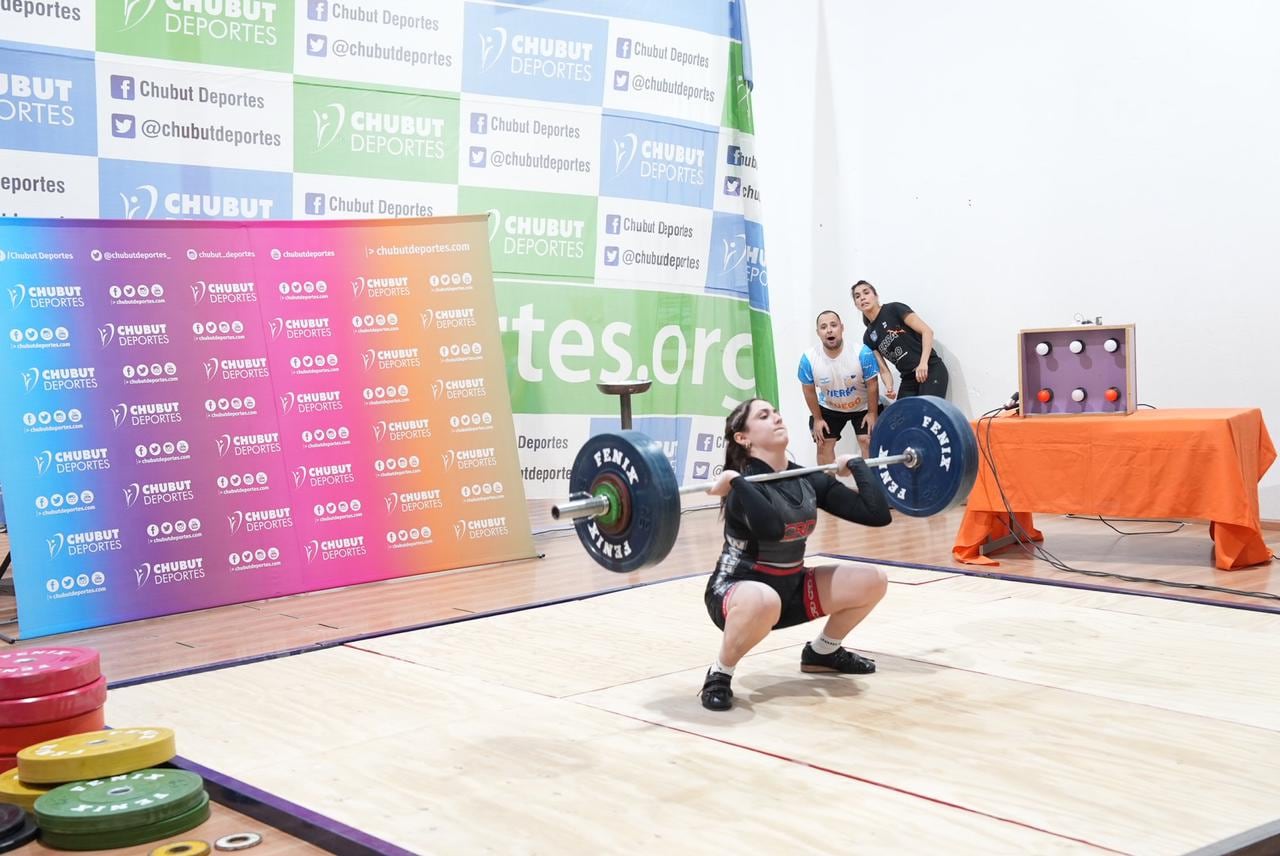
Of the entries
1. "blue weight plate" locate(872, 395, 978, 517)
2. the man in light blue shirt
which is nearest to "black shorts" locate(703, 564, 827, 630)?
"blue weight plate" locate(872, 395, 978, 517)

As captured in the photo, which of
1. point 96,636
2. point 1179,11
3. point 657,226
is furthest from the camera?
point 657,226

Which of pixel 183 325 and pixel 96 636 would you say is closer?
pixel 96 636

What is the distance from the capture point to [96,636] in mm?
4559

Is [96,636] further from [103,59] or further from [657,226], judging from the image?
[657,226]

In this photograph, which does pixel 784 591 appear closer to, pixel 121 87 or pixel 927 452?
pixel 927 452

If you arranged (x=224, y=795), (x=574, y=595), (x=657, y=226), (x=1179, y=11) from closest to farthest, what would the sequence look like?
(x=224, y=795), (x=574, y=595), (x=1179, y=11), (x=657, y=226)

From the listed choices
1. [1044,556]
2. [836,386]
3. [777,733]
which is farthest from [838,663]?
[836,386]

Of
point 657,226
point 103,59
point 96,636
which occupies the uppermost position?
point 103,59

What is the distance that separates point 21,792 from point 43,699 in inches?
9.8

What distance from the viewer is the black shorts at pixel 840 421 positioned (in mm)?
8180

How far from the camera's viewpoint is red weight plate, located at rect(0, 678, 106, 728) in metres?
2.78

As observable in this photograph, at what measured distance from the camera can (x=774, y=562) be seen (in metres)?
3.35

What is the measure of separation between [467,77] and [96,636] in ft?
11.5

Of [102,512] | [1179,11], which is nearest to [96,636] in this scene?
[102,512]
